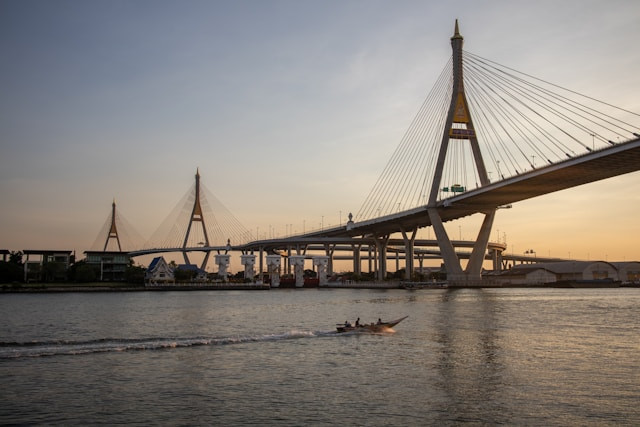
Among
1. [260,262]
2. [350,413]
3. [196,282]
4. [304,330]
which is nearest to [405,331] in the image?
[304,330]

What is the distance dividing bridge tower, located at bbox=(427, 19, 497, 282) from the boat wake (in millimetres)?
57576

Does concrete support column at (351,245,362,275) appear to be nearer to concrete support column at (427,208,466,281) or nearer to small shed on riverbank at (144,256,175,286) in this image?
small shed on riverbank at (144,256,175,286)

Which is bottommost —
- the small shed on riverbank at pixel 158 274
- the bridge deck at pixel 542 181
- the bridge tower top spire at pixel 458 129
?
the small shed on riverbank at pixel 158 274

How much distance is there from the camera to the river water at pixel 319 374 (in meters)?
18.4

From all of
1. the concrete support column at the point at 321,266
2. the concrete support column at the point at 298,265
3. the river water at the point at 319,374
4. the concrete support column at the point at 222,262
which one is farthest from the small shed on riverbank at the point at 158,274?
the river water at the point at 319,374

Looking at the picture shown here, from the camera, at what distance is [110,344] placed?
106 ft

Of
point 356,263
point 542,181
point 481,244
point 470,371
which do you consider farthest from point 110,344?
point 356,263

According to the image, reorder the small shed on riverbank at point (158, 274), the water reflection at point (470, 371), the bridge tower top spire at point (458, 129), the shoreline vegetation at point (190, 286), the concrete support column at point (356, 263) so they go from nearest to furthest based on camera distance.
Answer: the water reflection at point (470, 371), the bridge tower top spire at point (458, 129), the shoreline vegetation at point (190, 286), the small shed on riverbank at point (158, 274), the concrete support column at point (356, 263)

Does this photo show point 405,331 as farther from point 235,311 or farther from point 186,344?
point 235,311

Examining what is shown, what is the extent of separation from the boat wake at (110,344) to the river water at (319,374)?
3.9 inches

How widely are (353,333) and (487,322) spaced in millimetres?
12670

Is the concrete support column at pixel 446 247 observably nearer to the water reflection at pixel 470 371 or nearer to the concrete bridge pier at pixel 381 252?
the concrete bridge pier at pixel 381 252

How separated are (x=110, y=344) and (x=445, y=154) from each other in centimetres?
6541

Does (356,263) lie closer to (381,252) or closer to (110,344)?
(381,252)
